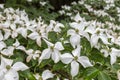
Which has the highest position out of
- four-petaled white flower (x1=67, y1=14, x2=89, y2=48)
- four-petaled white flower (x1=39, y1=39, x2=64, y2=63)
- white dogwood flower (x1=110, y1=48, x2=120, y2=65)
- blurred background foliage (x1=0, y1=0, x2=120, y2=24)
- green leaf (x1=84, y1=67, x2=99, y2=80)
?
blurred background foliage (x1=0, y1=0, x2=120, y2=24)

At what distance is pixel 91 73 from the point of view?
1701 millimetres

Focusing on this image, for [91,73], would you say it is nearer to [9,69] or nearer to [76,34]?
[76,34]

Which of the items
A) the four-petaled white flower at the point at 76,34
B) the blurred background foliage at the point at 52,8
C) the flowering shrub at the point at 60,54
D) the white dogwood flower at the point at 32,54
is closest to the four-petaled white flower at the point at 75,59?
the flowering shrub at the point at 60,54

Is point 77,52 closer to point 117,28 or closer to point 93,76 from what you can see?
point 93,76

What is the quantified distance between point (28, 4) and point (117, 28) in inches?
57.6

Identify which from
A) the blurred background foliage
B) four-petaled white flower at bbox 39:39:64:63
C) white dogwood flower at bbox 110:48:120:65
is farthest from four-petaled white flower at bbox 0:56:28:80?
the blurred background foliage

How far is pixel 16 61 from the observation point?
176 centimetres

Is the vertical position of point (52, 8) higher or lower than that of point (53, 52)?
higher

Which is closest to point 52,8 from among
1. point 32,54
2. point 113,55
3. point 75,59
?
point 32,54

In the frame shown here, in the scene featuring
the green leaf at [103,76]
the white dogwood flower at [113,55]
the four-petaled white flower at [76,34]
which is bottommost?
the green leaf at [103,76]

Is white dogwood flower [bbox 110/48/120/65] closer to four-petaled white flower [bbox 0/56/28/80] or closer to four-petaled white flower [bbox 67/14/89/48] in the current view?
four-petaled white flower [bbox 67/14/89/48]

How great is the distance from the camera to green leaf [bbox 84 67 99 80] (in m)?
1.69

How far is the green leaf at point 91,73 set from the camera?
5.56 ft

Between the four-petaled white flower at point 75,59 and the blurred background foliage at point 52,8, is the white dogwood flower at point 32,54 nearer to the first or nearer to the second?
the four-petaled white flower at point 75,59
